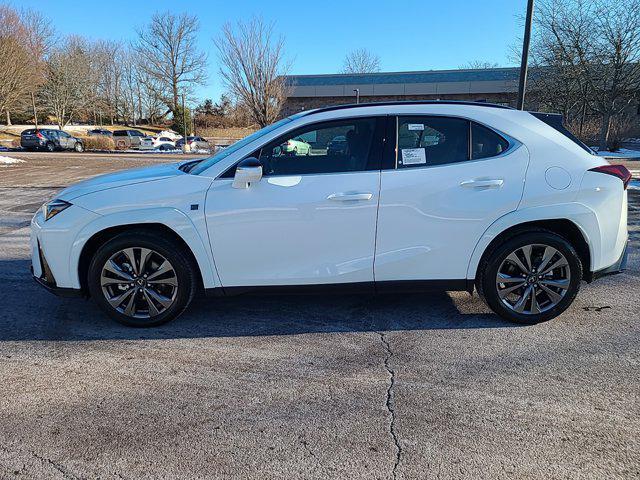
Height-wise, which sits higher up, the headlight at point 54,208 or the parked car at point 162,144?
the parked car at point 162,144

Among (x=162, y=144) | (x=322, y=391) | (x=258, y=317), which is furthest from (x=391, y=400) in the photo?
(x=162, y=144)

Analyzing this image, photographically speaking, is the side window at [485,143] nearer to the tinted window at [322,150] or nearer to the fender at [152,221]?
the tinted window at [322,150]

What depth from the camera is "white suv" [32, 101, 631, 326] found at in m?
3.48

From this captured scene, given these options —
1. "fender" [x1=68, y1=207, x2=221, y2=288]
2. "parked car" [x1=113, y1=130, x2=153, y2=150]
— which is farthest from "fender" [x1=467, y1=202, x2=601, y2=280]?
"parked car" [x1=113, y1=130, x2=153, y2=150]

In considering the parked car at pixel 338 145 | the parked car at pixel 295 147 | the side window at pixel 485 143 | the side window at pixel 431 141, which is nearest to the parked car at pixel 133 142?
the parked car at pixel 295 147

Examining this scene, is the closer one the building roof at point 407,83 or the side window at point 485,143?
the side window at point 485,143

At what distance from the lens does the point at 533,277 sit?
12.2 feet

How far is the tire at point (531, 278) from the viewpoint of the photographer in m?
3.63

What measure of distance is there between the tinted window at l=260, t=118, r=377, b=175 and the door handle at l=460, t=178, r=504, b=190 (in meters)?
0.74

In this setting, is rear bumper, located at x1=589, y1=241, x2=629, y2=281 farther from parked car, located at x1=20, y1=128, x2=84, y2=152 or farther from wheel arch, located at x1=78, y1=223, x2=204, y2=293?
parked car, located at x1=20, y1=128, x2=84, y2=152

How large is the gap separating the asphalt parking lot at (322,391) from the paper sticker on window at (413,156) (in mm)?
1338

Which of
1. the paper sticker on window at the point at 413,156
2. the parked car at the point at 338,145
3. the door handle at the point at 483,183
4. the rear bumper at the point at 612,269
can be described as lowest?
the rear bumper at the point at 612,269

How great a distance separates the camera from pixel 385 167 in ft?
11.6

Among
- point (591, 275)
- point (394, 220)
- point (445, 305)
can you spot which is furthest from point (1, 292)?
point (591, 275)
